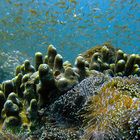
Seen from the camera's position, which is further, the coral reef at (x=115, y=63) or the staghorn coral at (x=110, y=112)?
the coral reef at (x=115, y=63)

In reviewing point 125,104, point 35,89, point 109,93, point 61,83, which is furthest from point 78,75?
point 125,104

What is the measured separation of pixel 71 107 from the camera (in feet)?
13.2

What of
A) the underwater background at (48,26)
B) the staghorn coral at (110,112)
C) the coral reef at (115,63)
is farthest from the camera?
the underwater background at (48,26)

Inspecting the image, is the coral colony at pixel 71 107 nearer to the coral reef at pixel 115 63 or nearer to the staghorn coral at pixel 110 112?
the staghorn coral at pixel 110 112

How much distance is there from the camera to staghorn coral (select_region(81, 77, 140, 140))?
3249 mm

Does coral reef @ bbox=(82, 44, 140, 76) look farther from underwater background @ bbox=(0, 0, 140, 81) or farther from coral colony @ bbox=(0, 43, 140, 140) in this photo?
underwater background @ bbox=(0, 0, 140, 81)

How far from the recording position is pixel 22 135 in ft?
13.4

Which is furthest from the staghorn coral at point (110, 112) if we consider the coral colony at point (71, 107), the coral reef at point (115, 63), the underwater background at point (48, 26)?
the underwater background at point (48, 26)

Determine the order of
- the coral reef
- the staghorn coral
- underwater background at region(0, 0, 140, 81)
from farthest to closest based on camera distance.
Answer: underwater background at region(0, 0, 140, 81) < the coral reef < the staghorn coral

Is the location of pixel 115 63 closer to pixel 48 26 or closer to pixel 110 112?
pixel 110 112

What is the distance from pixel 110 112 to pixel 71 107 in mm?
805

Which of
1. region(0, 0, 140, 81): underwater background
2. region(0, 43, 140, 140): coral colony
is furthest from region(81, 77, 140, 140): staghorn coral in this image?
region(0, 0, 140, 81): underwater background

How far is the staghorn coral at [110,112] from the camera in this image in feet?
10.7

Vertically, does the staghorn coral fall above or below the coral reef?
below
